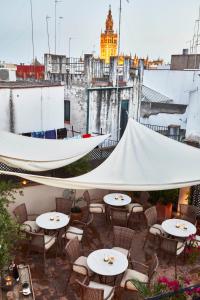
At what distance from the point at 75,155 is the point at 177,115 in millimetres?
13101

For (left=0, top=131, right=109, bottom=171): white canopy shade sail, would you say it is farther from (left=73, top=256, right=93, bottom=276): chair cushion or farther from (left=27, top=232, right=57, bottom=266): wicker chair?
(left=73, top=256, right=93, bottom=276): chair cushion

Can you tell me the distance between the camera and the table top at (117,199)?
7.94m

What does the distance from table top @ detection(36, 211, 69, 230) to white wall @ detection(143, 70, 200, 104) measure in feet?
48.4

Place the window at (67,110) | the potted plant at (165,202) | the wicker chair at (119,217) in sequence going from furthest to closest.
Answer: the window at (67,110)
the potted plant at (165,202)
the wicker chair at (119,217)

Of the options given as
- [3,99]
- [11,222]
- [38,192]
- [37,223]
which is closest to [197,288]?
[11,222]

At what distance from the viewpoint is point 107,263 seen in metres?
5.44

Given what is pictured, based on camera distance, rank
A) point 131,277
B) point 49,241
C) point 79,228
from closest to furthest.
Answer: point 131,277 → point 49,241 → point 79,228

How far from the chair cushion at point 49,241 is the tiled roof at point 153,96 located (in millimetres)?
14777

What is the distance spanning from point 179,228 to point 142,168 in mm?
1638

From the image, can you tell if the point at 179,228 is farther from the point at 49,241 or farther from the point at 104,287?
the point at 49,241

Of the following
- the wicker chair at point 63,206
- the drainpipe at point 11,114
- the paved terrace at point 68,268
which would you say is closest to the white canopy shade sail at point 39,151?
the wicker chair at point 63,206

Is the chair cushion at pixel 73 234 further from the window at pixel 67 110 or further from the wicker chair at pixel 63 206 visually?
the window at pixel 67 110

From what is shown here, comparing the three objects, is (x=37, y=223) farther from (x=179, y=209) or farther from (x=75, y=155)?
(x=179, y=209)

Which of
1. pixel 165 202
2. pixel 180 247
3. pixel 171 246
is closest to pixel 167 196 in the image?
pixel 165 202
